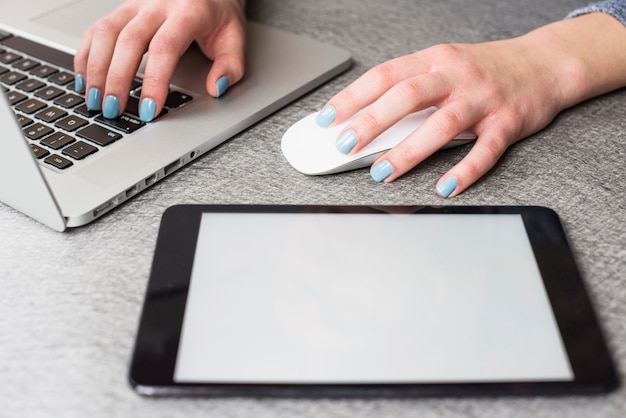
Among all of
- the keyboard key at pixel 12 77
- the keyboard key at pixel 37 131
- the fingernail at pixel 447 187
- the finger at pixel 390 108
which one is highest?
the finger at pixel 390 108

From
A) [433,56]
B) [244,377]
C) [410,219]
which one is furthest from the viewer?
[433,56]

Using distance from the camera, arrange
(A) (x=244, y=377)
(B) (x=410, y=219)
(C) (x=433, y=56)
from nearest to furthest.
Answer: (A) (x=244, y=377)
(B) (x=410, y=219)
(C) (x=433, y=56)

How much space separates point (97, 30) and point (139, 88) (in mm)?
64

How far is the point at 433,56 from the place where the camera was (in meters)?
0.55

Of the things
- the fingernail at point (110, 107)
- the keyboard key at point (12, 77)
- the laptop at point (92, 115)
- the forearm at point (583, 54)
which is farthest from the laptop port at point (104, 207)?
the forearm at point (583, 54)

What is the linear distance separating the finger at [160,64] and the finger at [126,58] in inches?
0.4

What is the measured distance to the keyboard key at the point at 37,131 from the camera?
0.51 m

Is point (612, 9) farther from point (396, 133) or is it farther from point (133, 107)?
point (133, 107)

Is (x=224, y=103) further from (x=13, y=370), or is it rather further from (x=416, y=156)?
(x=13, y=370)

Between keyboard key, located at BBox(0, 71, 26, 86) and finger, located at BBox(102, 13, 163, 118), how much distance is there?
0.10 metres

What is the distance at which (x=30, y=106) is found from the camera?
55 centimetres

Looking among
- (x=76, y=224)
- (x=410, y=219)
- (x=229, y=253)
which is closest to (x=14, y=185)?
(x=76, y=224)

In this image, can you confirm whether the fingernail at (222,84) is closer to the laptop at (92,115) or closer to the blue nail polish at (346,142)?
the laptop at (92,115)

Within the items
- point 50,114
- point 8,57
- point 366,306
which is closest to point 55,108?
point 50,114
